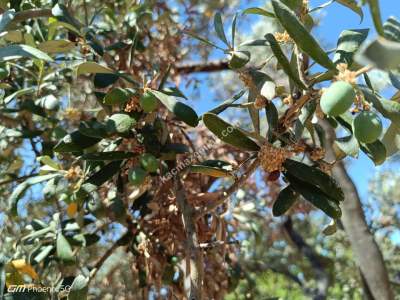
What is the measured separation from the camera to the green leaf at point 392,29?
892 millimetres

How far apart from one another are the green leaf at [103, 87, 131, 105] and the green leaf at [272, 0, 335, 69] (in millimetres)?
453

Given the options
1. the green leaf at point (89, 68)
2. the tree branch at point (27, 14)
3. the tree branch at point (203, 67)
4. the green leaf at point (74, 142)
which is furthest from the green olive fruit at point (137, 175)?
the tree branch at point (203, 67)

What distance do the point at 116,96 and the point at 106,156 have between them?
17 cm

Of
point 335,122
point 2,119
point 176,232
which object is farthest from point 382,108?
point 2,119

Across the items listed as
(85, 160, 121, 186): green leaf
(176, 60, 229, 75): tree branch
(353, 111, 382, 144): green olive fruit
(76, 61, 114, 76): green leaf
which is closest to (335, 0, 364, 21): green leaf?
(353, 111, 382, 144): green olive fruit

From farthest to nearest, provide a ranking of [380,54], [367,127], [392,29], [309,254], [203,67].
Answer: [309,254], [203,67], [367,127], [392,29], [380,54]

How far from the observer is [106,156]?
1422mm

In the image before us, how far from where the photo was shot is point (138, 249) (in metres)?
1.93

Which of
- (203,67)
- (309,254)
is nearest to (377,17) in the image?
(203,67)

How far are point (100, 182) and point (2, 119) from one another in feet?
3.59

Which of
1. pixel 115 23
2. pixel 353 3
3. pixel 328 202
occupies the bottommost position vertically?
pixel 328 202

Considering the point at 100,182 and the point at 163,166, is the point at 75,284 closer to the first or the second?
the point at 100,182

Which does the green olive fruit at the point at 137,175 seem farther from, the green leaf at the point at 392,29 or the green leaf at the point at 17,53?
the green leaf at the point at 392,29

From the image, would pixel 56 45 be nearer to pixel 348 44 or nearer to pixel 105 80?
pixel 105 80
